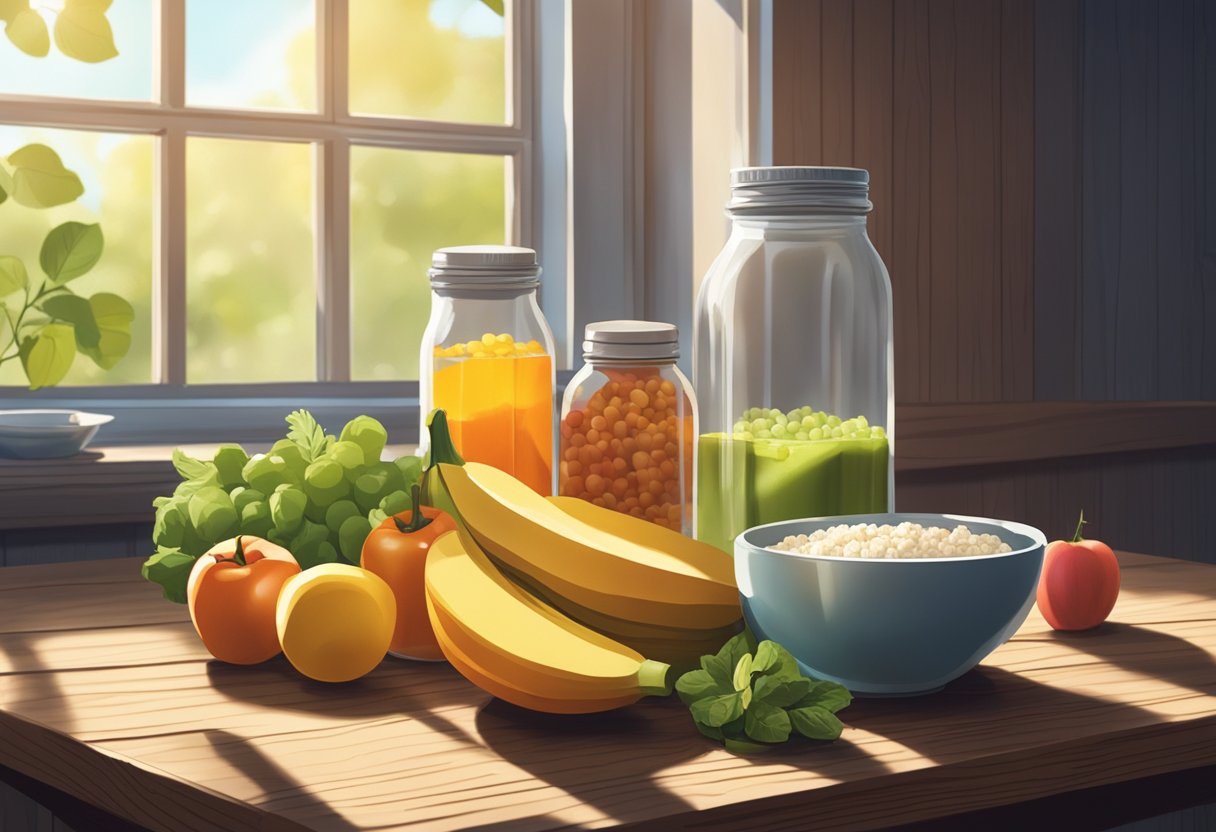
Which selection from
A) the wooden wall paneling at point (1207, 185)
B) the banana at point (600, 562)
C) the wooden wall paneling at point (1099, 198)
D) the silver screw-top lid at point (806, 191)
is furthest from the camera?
the wooden wall paneling at point (1207, 185)

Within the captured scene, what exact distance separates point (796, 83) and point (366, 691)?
1.13 meters

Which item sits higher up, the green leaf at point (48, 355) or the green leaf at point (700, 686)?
the green leaf at point (48, 355)

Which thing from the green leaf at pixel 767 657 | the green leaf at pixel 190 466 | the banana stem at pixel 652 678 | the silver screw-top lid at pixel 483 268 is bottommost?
the banana stem at pixel 652 678

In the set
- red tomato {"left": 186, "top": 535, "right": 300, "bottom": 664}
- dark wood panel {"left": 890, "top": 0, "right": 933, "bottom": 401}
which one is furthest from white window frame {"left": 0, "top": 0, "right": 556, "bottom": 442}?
red tomato {"left": 186, "top": 535, "right": 300, "bottom": 664}

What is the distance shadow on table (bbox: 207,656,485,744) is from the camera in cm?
76

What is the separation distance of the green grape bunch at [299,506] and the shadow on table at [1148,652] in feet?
1.65

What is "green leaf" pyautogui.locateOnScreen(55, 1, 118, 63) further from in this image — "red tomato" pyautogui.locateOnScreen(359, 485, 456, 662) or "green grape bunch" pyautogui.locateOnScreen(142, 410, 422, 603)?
"red tomato" pyautogui.locateOnScreen(359, 485, 456, 662)

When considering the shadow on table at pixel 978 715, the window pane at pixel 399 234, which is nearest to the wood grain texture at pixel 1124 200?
the window pane at pixel 399 234

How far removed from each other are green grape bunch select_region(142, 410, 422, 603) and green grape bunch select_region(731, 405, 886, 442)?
250mm

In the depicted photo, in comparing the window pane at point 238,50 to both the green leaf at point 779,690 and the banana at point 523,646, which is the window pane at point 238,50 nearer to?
the banana at point 523,646

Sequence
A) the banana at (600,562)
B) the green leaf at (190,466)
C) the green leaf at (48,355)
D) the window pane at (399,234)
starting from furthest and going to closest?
the window pane at (399,234) < the green leaf at (48,355) < the green leaf at (190,466) < the banana at (600,562)

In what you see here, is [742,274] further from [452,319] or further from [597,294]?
[597,294]

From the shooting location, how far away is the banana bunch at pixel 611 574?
788 mm

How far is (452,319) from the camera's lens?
39.9 inches
